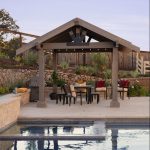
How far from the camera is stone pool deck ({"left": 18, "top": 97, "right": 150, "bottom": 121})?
13617 mm

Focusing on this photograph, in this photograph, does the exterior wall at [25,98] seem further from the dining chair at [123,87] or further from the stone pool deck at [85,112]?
the dining chair at [123,87]

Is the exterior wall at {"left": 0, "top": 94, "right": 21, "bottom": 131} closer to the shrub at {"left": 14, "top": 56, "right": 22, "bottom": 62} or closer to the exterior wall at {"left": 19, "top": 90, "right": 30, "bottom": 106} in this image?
the exterior wall at {"left": 19, "top": 90, "right": 30, "bottom": 106}

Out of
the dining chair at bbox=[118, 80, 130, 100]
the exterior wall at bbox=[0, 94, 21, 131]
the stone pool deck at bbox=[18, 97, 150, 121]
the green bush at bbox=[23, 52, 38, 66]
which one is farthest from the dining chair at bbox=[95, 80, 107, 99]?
the exterior wall at bbox=[0, 94, 21, 131]

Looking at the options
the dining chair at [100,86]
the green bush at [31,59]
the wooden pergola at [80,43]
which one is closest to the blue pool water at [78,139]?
the wooden pergola at [80,43]

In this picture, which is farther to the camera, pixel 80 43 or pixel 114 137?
pixel 80 43

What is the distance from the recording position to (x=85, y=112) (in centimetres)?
1482

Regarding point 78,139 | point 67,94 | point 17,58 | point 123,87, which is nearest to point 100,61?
point 17,58

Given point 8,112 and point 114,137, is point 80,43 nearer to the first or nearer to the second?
point 8,112

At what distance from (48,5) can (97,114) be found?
28.2 ft

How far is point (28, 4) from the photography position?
22016mm

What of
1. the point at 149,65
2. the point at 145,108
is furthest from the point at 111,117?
the point at 149,65

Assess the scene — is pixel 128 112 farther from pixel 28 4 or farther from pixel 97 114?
pixel 28 4

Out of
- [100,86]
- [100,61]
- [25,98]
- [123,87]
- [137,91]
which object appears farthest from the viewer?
[100,61]

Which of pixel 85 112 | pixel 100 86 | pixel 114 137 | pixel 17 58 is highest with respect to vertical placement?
pixel 17 58
